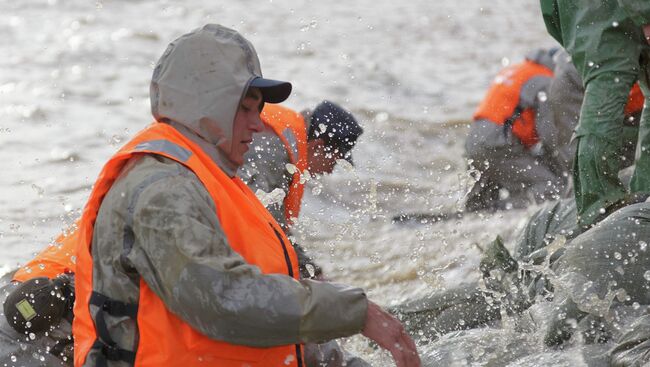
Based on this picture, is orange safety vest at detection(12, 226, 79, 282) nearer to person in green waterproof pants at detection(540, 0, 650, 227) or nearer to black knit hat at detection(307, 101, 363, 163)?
black knit hat at detection(307, 101, 363, 163)

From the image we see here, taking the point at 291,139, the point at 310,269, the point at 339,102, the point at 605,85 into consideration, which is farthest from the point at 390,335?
the point at 339,102

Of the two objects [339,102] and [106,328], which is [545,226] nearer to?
[106,328]

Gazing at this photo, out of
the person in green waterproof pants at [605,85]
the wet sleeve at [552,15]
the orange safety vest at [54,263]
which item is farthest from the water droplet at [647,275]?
the orange safety vest at [54,263]

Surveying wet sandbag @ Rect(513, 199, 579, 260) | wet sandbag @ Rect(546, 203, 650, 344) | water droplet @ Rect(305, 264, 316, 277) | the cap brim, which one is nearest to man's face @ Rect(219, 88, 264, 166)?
the cap brim

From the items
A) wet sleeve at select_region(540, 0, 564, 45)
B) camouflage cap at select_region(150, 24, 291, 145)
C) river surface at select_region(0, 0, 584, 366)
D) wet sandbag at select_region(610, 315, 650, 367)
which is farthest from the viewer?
river surface at select_region(0, 0, 584, 366)

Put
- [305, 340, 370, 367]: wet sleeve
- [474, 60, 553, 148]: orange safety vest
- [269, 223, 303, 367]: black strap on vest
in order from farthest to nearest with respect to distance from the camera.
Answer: [474, 60, 553, 148]: orange safety vest
[305, 340, 370, 367]: wet sleeve
[269, 223, 303, 367]: black strap on vest

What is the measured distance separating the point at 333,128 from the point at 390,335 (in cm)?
319

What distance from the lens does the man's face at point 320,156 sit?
6.59 meters

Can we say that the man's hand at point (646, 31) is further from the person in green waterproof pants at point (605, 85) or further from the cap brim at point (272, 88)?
the cap brim at point (272, 88)

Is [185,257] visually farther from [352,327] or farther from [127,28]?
[127,28]

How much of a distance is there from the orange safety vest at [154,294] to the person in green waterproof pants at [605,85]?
2408 mm

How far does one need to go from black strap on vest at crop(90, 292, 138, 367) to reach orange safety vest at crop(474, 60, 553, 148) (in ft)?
19.7

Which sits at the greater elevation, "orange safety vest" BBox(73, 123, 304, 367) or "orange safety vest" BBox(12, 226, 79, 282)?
"orange safety vest" BBox(73, 123, 304, 367)

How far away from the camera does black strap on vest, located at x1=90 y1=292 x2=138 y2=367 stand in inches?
139
